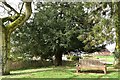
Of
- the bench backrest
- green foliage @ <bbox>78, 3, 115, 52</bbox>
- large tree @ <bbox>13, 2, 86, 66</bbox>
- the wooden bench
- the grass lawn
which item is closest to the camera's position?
the grass lawn

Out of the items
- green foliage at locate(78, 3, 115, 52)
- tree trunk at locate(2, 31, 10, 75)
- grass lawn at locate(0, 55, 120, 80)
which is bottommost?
grass lawn at locate(0, 55, 120, 80)

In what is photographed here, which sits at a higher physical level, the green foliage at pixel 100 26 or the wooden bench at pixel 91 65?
the green foliage at pixel 100 26

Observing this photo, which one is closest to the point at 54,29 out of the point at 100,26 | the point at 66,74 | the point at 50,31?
the point at 50,31

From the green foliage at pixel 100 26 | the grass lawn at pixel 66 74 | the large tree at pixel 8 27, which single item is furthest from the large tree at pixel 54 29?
the grass lawn at pixel 66 74

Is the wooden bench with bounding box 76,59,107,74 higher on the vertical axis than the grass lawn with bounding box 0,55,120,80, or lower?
higher

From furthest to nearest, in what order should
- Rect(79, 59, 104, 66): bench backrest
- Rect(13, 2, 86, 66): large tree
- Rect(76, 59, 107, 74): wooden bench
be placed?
Rect(13, 2, 86, 66): large tree → Rect(79, 59, 104, 66): bench backrest → Rect(76, 59, 107, 74): wooden bench

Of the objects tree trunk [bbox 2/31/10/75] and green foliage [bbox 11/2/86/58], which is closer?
tree trunk [bbox 2/31/10/75]

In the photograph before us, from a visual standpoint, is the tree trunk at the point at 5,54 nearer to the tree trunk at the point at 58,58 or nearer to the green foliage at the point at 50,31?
the green foliage at the point at 50,31

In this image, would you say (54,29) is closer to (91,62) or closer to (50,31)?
(50,31)

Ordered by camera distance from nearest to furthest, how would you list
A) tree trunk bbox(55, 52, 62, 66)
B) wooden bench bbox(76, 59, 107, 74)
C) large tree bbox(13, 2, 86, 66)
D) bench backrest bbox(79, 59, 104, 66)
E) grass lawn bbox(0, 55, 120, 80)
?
1. grass lawn bbox(0, 55, 120, 80)
2. wooden bench bbox(76, 59, 107, 74)
3. bench backrest bbox(79, 59, 104, 66)
4. large tree bbox(13, 2, 86, 66)
5. tree trunk bbox(55, 52, 62, 66)

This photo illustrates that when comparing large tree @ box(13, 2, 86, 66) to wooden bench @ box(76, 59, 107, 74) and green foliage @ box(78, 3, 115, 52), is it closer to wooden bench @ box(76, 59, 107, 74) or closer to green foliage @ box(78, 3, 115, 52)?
green foliage @ box(78, 3, 115, 52)

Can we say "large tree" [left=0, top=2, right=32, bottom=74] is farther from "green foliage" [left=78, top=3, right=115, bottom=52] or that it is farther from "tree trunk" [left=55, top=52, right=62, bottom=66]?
"tree trunk" [left=55, top=52, right=62, bottom=66]

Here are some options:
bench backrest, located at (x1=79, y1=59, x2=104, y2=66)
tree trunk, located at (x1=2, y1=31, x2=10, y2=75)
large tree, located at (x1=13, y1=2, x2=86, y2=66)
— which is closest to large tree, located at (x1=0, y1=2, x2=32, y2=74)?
tree trunk, located at (x1=2, y1=31, x2=10, y2=75)

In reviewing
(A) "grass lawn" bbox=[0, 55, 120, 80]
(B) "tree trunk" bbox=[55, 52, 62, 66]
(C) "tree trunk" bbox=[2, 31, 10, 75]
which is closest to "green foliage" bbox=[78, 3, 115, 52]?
(A) "grass lawn" bbox=[0, 55, 120, 80]
